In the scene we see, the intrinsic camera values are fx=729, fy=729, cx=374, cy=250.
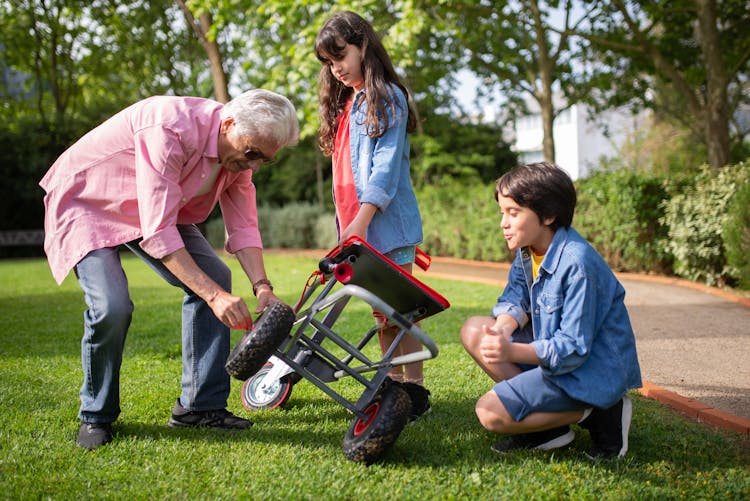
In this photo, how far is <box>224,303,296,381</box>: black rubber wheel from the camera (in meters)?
2.66

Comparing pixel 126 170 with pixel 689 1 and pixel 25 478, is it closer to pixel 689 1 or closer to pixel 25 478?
pixel 25 478

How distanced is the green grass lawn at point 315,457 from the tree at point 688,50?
8187 mm

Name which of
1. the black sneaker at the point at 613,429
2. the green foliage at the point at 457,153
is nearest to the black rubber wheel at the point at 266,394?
the black sneaker at the point at 613,429

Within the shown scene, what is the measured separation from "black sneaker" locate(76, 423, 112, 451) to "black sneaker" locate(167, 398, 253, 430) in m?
0.35

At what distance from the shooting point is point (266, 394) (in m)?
3.75

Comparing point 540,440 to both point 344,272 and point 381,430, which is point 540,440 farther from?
point 344,272

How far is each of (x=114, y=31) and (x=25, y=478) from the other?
24031mm

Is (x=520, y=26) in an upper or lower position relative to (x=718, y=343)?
upper

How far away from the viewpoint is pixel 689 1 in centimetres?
1256

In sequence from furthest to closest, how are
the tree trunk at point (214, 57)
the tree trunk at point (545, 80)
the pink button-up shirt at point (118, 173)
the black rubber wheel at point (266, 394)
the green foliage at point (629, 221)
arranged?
the tree trunk at point (214, 57)
the tree trunk at point (545, 80)
the green foliage at point (629, 221)
the black rubber wheel at point (266, 394)
the pink button-up shirt at point (118, 173)

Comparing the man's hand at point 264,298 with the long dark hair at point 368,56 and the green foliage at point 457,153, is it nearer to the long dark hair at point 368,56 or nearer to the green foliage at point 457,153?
the long dark hair at point 368,56

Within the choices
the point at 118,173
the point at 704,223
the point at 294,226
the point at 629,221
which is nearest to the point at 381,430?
the point at 118,173

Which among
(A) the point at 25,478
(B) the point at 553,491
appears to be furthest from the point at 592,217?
(A) the point at 25,478

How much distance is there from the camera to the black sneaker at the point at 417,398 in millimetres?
3570
